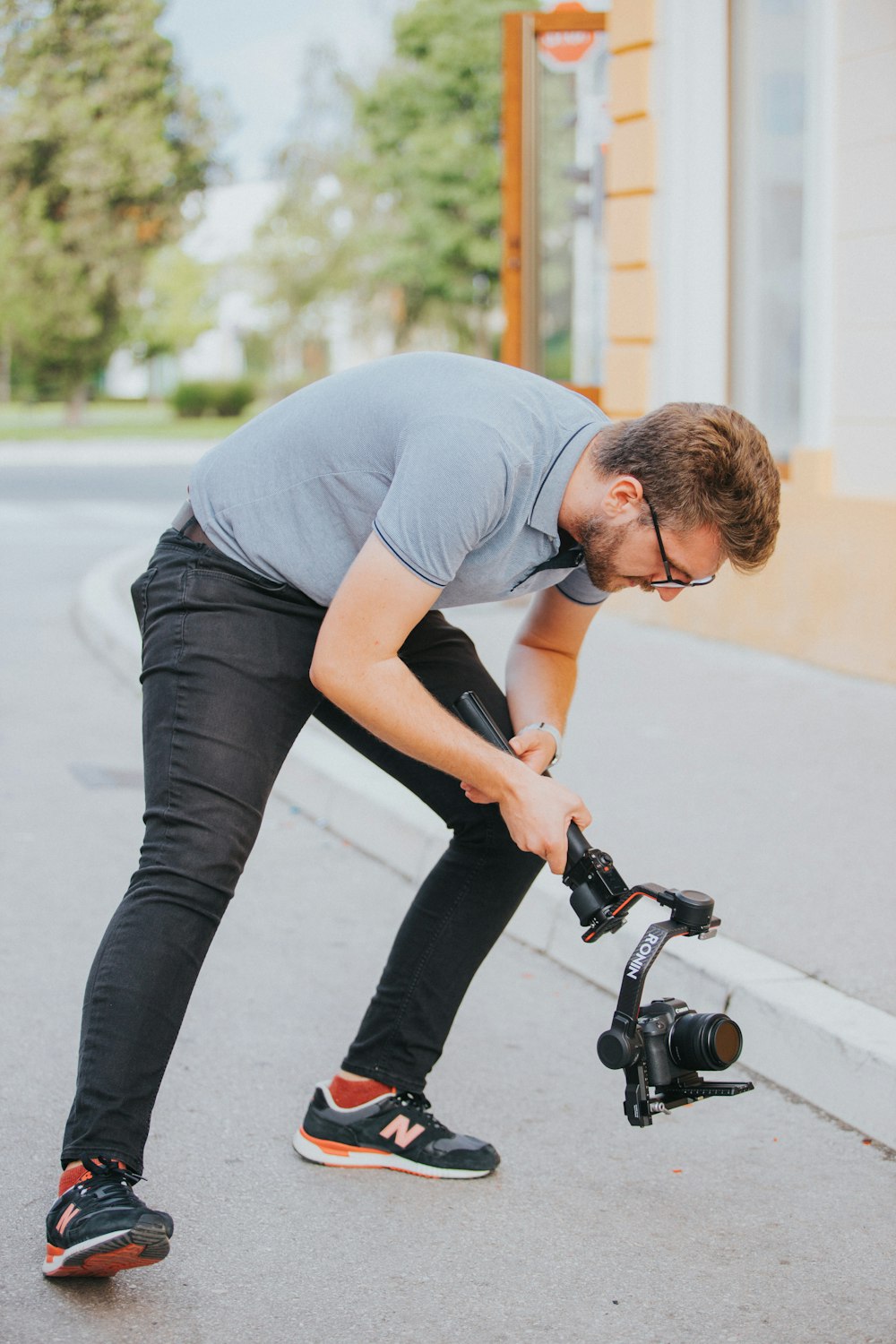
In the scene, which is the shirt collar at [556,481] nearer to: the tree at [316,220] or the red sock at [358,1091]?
the red sock at [358,1091]

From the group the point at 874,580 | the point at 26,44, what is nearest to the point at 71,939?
the point at 874,580

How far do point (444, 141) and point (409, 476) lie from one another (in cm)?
2975

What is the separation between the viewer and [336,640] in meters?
2.43

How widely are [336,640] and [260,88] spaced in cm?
3034

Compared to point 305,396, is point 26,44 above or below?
above

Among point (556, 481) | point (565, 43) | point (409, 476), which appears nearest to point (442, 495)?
point (409, 476)

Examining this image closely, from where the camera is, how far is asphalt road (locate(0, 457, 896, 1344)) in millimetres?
2484

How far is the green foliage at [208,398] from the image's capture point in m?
57.7

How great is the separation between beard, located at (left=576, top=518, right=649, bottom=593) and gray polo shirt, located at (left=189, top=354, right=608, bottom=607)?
0.06 metres

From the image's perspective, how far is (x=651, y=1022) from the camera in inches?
99.7

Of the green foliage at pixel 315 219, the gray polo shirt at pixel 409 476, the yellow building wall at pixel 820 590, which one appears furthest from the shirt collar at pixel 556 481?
the green foliage at pixel 315 219

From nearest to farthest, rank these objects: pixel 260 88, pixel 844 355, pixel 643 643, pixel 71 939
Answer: pixel 71 939 → pixel 844 355 → pixel 643 643 → pixel 260 88

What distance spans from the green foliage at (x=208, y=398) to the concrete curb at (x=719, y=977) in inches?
2102

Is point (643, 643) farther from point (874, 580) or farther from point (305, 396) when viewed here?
point (305, 396)
